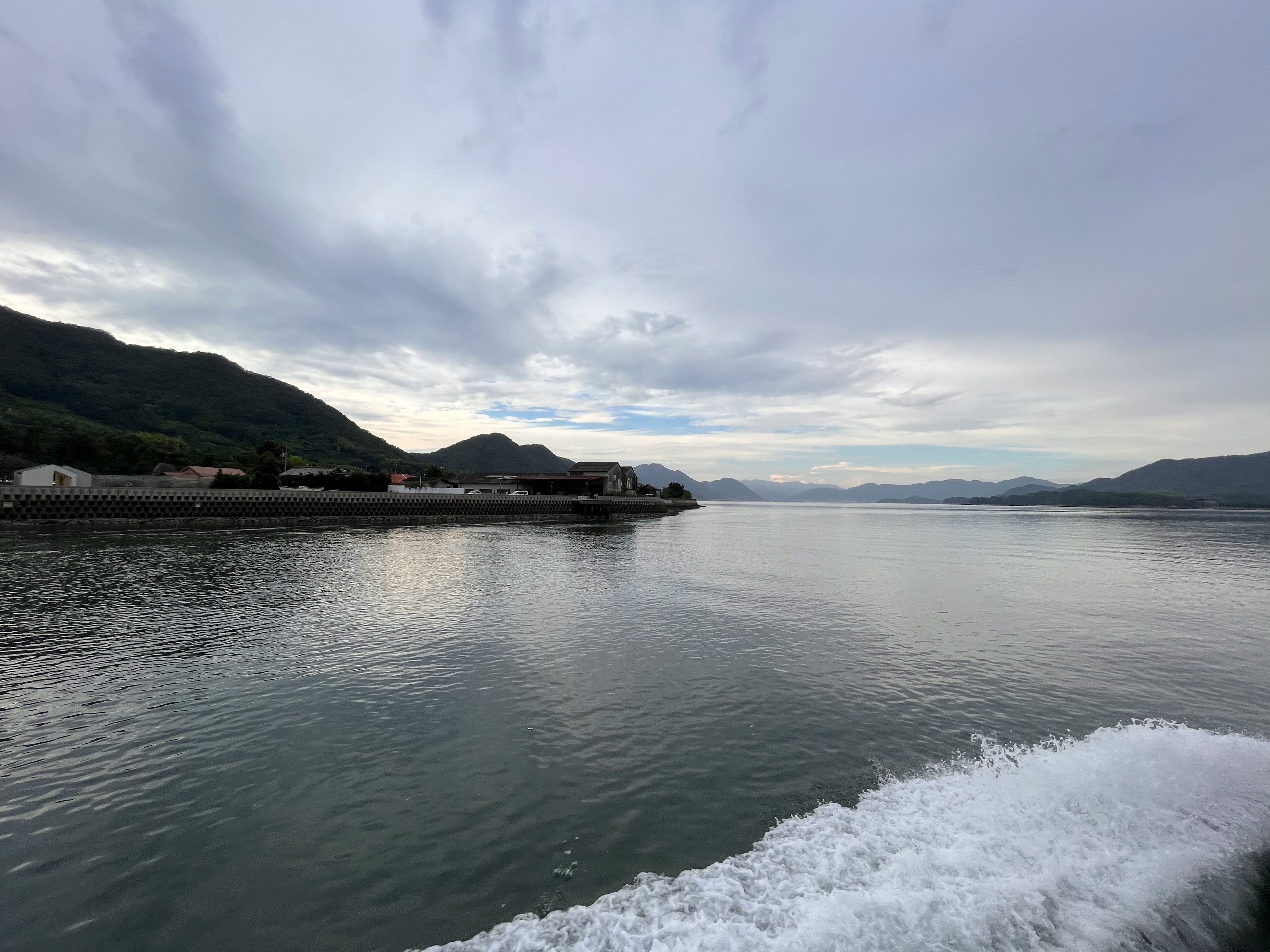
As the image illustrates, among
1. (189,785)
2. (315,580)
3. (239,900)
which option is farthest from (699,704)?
(315,580)

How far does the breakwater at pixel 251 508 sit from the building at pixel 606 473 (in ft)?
63.1

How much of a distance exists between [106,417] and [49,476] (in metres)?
130

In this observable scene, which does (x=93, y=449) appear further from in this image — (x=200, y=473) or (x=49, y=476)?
(x=49, y=476)

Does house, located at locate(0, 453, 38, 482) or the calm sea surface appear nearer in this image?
the calm sea surface

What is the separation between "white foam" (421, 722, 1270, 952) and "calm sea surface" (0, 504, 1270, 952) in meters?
0.05

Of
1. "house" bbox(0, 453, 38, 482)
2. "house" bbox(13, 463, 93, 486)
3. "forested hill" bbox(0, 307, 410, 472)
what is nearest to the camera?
"house" bbox(13, 463, 93, 486)

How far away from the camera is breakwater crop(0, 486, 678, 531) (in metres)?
53.1

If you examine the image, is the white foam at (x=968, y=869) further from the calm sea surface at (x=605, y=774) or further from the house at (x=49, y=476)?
the house at (x=49, y=476)

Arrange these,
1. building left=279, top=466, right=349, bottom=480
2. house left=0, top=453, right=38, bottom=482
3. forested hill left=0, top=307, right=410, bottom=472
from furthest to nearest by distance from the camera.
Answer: forested hill left=0, top=307, right=410, bottom=472, building left=279, top=466, right=349, bottom=480, house left=0, top=453, right=38, bottom=482

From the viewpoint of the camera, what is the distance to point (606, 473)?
129250mm

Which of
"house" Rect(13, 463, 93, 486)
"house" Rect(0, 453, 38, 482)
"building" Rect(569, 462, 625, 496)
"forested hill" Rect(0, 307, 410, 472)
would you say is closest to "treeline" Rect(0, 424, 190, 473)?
"forested hill" Rect(0, 307, 410, 472)

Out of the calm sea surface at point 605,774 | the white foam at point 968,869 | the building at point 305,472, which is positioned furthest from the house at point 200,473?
the white foam at point 968,869

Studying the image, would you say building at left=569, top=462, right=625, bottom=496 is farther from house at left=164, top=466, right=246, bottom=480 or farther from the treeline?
the treeline

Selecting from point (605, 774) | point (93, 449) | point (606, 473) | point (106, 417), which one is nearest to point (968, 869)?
point (605, 774)
